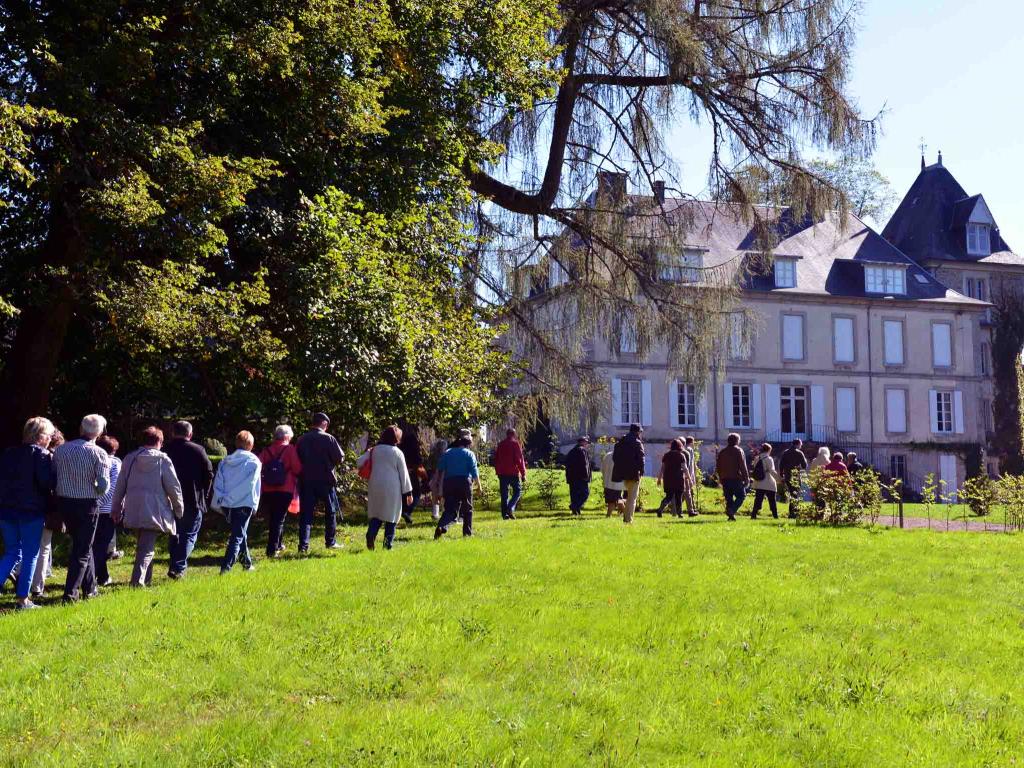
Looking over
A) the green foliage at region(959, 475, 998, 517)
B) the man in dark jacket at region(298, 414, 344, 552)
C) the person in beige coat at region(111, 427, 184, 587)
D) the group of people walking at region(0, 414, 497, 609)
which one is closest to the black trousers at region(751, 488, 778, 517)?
the green foliage at region(959, 475, 998, 517)

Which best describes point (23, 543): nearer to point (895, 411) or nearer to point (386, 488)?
point (386, 488)

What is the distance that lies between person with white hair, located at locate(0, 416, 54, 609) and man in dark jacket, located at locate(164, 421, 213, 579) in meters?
1.95

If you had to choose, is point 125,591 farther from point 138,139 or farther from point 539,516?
point 539,516

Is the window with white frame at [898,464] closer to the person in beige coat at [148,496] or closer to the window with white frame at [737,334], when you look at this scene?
the window with white frame at [737,334]

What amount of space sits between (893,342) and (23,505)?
42378mm

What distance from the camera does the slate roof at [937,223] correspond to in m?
53.3

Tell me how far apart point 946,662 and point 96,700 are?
5.80 metres

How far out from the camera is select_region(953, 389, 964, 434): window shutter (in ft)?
155

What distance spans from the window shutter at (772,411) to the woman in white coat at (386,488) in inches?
1284

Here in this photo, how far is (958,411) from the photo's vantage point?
47.5m

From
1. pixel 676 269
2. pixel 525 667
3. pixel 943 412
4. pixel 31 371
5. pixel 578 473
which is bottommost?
pixel 525 667

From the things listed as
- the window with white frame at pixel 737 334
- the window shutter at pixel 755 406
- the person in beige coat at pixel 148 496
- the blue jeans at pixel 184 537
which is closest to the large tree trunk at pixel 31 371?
the blue jeans at pixel 184 537

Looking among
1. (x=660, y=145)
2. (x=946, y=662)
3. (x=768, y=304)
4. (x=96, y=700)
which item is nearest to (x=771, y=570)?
(x=946, y=662)

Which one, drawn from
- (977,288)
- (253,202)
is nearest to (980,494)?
(253,202)
